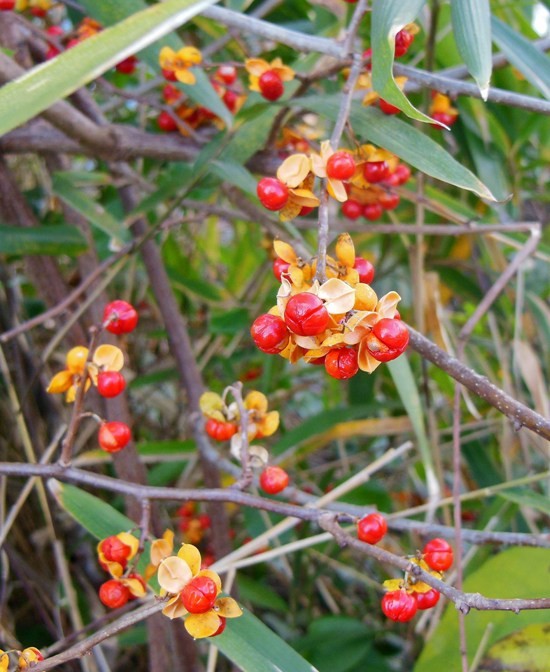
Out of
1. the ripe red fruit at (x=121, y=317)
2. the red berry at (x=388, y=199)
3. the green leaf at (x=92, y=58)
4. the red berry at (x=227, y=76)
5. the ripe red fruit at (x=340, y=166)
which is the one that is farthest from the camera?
the red berry at (x=227, y=76)

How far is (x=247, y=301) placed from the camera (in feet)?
3.51

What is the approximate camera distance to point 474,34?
0.46m

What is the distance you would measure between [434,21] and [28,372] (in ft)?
2.07

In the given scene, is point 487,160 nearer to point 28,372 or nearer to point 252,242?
point 252,242

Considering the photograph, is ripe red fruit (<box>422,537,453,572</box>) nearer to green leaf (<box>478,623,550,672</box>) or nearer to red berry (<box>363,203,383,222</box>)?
green leaf (<box>478,623,550,672</box>)

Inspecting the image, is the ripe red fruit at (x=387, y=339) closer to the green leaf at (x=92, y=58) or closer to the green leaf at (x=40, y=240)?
the green leaf at (x=92, y=58)

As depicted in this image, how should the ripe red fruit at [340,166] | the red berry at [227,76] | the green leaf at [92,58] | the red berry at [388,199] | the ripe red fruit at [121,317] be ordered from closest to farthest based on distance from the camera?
the green leaf at [92,58] → the ripe red fruit at [340,166] → the ripe red fruit at [121,317] → the red berry at [388,199] → the red berry at [227,76]

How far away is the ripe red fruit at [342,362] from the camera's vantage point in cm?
34

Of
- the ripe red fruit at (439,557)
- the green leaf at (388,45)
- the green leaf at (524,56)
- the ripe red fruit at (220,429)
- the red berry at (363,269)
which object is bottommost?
the ripe red fruit at (439,557)

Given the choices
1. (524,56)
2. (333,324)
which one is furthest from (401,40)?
(333,324)

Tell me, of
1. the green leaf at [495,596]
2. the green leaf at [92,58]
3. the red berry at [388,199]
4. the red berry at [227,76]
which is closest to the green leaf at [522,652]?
the green leaf at [495,596]

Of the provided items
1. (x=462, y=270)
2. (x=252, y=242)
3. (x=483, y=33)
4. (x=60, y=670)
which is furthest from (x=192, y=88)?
(x=60, y=670)

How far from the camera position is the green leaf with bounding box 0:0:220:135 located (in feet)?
0.95

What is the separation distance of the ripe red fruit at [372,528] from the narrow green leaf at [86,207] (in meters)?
0.39
